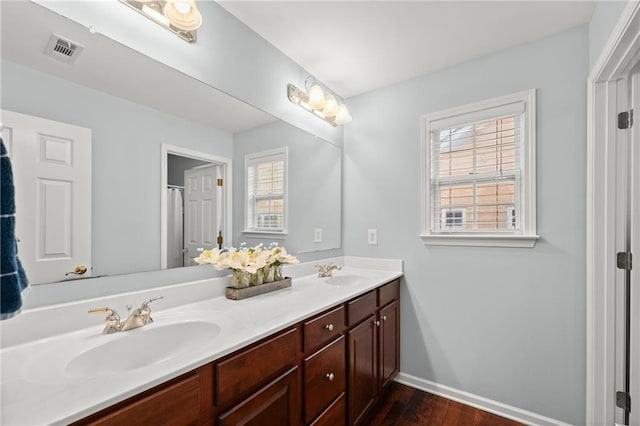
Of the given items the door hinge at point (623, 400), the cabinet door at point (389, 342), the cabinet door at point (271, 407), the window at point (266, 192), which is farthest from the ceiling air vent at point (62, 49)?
the door hinge at point (623, 400)

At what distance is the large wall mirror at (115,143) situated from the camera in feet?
3.15

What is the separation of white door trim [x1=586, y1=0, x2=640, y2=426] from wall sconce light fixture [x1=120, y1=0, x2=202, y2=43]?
2000mm

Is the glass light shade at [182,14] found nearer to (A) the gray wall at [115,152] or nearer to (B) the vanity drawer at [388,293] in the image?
(A) the gray wall at [115,152]

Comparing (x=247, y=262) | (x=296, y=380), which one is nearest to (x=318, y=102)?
(x=247, y=262)

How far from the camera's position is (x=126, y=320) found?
3.59 ft

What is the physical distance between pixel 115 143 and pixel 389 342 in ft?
6.66

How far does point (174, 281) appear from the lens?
4.50 ft

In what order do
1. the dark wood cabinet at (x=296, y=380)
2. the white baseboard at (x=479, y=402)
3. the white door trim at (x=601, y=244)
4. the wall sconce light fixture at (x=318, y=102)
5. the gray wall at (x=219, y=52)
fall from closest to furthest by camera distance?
1. the dark wood cabinet at (x=296, y=380)
2. the gray wall at (x=219, y=52)
3. the white door trim at (x=601, y=244)
4. the white baseboard at (x=479, y=402)
5. the wall sconce light fixture at (x=318, y=102)

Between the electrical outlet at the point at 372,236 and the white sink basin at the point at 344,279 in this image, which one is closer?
the white sink basin at the point at 344,279

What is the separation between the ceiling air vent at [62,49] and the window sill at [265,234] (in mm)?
1038

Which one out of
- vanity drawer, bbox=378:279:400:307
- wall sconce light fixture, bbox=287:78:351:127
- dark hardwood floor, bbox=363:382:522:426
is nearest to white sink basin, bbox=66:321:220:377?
vanity drawer, bbox=378:279:400:307

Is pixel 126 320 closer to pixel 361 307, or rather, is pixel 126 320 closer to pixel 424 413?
pixel 361 307

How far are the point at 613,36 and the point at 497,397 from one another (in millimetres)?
2098

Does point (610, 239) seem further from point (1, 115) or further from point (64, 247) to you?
point (1, 115)
